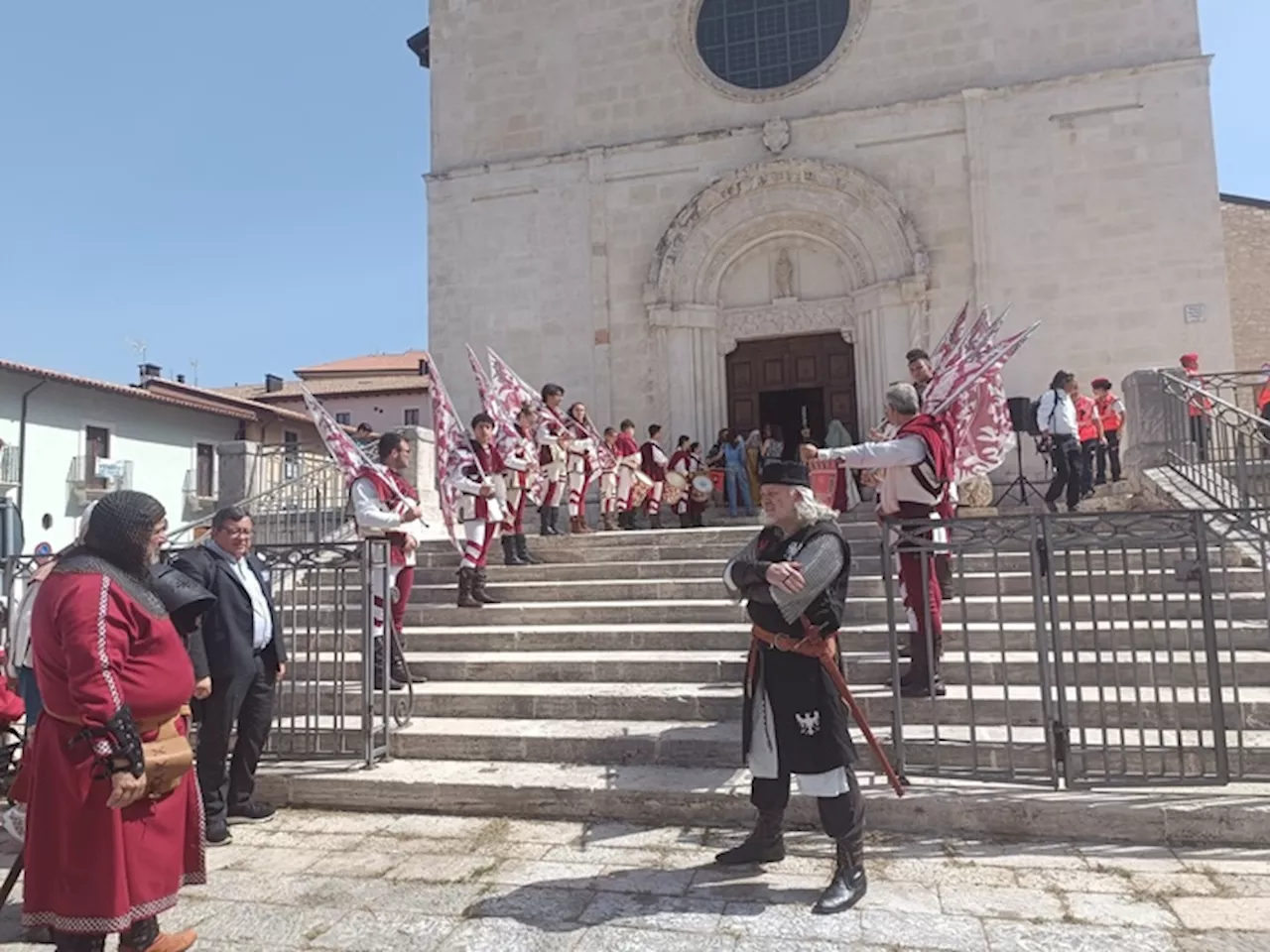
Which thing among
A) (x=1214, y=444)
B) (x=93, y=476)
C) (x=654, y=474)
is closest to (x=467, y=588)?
(x=654, y=474)

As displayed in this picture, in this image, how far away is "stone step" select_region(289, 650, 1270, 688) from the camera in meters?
5.64

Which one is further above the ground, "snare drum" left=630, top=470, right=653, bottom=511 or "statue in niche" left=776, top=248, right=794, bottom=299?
"statue in niche" left=776, top=248, right=794, bottom=299

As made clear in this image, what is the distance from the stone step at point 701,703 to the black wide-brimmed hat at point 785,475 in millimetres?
1693

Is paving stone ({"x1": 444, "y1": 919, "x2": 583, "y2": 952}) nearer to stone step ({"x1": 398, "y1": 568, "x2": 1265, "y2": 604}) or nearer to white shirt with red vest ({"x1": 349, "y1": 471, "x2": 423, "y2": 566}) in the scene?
white shirt with red vest ({"x1": 349, "y1": 471, "x2": 423, "y2": 566})

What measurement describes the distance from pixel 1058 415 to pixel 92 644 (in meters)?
9.65

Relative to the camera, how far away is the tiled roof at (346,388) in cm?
3725

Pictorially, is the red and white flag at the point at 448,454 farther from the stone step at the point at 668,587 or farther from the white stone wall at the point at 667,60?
the white stone wall at the point at 667,60

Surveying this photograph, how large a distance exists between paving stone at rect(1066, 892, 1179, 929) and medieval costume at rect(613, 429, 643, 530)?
332 inches

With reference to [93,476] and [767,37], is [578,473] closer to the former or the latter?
[767,37]

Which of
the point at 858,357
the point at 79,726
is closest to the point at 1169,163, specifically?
the point at 858,357

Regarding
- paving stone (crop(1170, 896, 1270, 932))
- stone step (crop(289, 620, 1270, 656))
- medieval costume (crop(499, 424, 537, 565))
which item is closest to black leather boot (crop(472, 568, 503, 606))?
stone step (crop(289, 620, 1270, 656))

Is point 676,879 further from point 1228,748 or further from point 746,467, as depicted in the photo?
point 746,467

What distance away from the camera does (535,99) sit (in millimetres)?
16375

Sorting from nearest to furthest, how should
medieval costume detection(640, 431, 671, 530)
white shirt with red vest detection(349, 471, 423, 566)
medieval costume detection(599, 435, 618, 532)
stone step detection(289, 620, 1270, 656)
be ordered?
stone step detection(289, 620, 1270, 656) → white shirt with red vest detection(349, 471, 423, 566) → medieval costume detection(599, 435, 618, 532) → medieval costume detection(640, 431, 671, 530)
